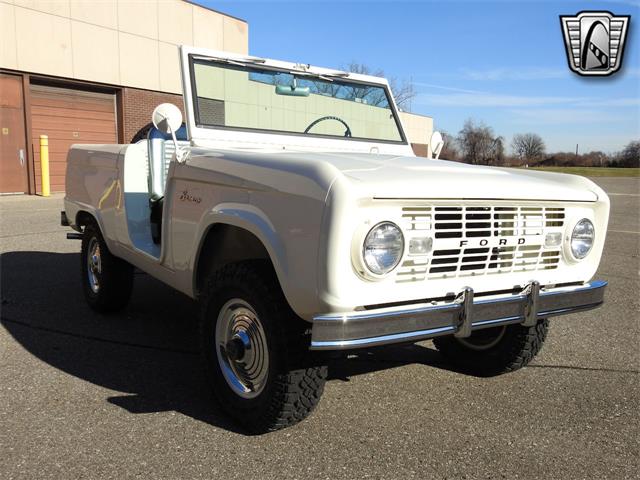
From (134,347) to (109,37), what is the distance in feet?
54.4

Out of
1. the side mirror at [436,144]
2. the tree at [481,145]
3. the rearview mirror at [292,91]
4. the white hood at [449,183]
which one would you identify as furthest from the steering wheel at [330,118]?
the tree at [481,145]

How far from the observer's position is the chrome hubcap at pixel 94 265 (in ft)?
16.4

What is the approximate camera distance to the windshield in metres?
3.77

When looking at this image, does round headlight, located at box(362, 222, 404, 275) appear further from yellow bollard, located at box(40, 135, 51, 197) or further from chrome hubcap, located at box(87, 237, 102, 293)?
yellow bollard, located at box(40, 135, 51, 197)

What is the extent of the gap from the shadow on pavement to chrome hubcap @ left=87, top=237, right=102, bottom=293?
0.24 m

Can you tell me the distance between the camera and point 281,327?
2.56m

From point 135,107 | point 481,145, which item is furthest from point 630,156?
point 135,107

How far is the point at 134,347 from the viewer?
4.10 metres

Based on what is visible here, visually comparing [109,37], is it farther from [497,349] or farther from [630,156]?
[630,156]

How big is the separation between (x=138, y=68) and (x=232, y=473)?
18.8 meters

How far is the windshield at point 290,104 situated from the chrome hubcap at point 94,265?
198 cm

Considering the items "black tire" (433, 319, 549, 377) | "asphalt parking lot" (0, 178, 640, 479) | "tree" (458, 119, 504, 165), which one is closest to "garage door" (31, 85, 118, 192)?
"asphalt parking lot" (0, 178, 640, 479)

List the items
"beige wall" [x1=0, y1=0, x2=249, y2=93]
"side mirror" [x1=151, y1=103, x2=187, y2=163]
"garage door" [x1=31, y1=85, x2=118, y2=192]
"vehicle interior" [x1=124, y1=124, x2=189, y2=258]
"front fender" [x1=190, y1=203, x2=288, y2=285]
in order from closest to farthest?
"front fender" [x1=190, y1=203, x2=288, y2=285]
"side mirror" [x1=151, y1=103, x2=187, y2=163]
"vehicle interior" [x1=124, y1=124, x2=189, y2=258]
"beige wall" [x1=0, y1=0, x2=249, y2=93]
"garage door" [x1=31, y1=85, x2=118, y2=192]

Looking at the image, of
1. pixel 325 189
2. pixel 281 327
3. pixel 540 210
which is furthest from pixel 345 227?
pixel 540 210
